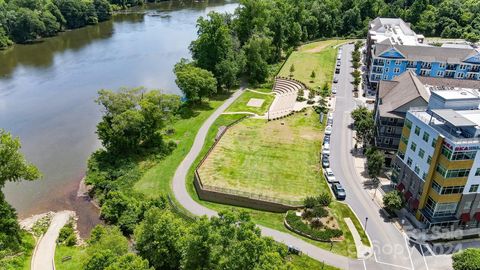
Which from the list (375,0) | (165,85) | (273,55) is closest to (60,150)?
(165,85)

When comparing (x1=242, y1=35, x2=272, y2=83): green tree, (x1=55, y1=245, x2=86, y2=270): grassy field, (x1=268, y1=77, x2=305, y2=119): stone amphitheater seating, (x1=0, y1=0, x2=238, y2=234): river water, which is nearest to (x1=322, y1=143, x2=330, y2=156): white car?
(x1=268, y1=77, x2=305, y2=119): stone amphitheater seating

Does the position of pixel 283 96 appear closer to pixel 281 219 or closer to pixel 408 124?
pixel 408 124

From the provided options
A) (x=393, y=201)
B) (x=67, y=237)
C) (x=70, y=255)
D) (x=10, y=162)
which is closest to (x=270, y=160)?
(x=393, y=201)

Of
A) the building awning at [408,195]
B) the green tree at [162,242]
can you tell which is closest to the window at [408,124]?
the building awning at [408,195]

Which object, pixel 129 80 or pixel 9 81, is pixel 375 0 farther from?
pixel 9 81

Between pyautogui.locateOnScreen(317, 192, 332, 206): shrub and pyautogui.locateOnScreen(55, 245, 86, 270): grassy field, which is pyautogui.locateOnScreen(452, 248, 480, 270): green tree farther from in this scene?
pyautogui.locateOnScreen(55, 245, 86, 270): grassy field

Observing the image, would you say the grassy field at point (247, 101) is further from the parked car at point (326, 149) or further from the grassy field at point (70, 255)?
the grassy field at point (70, 255)
